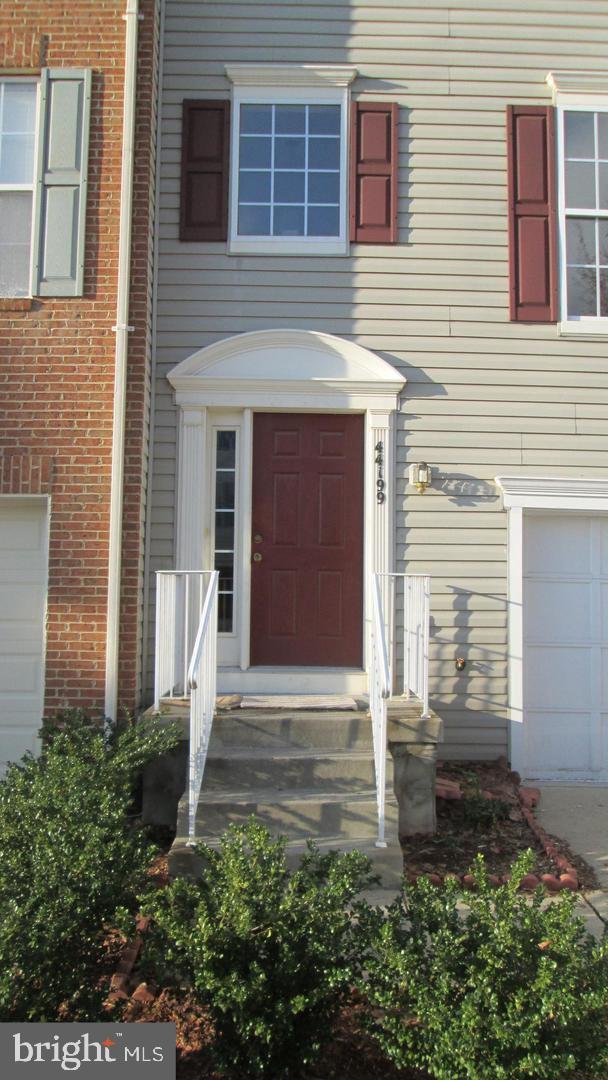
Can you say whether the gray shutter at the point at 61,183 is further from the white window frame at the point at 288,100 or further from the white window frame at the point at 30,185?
the white window frame at the point at 288,100

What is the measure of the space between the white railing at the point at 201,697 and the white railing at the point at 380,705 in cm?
98

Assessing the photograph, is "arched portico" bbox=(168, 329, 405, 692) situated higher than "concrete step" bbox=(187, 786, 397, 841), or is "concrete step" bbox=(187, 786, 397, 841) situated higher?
"arched portico" bbox=(168, 329, 405, 692)

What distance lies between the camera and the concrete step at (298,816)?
14.3 ft

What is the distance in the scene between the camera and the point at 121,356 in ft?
18.1

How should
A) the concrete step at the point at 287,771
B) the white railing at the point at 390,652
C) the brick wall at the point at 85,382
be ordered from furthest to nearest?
the brick wall at the point at 85,382 → the concrete step at the point at 287,771 → the white railing at the point at 390,652

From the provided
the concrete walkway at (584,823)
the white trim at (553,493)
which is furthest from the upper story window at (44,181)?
the concrete walkway at (584,823)

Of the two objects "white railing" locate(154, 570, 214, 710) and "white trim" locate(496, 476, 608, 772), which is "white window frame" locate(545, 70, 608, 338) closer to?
"white trim" locate(496, 476, 608, 772)

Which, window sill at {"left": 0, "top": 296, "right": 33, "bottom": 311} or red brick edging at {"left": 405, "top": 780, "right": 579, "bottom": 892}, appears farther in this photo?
window sill at {"left": 0, "top": 296, "right": 33, "bottom": 311}

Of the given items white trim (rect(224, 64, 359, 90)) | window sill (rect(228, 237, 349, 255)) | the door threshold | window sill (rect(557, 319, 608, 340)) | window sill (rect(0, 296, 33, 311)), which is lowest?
the door threshold

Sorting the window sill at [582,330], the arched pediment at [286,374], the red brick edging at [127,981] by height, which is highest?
the window sill at [582,330]

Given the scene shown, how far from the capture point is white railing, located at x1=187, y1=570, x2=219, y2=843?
4305 millimetres

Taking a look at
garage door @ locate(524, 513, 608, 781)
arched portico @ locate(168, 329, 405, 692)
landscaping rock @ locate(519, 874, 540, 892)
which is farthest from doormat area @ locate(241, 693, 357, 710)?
garage door @ locate(524, 513, 608, 781)

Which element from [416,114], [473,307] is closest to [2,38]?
[416,114]

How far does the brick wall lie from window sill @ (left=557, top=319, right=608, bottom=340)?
3096 millimetres
